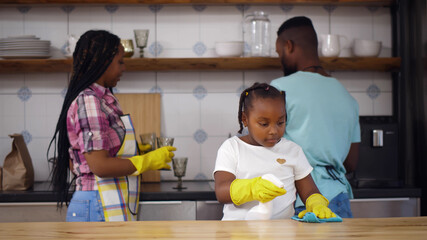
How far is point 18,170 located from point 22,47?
65 centimetres

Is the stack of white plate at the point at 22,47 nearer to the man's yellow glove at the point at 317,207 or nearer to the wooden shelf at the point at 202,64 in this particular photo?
the wooden shelf at the point at 202,64

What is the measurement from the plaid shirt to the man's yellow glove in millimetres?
750

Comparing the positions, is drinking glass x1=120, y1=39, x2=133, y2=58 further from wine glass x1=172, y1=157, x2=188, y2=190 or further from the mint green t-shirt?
the mint green t-shirt

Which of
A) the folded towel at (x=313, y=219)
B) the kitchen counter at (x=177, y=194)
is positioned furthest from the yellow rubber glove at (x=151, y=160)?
the folded towel at (x=313, y=219)

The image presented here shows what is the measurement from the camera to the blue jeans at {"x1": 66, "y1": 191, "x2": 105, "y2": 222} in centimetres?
169

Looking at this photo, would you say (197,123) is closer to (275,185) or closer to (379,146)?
(379,146)

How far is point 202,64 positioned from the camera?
255 cm

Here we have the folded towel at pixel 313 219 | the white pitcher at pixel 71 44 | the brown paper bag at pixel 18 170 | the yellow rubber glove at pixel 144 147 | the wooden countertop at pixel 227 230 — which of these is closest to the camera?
the wooden countertop at pixel 227 230

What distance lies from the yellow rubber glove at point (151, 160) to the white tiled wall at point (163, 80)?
0.77 m

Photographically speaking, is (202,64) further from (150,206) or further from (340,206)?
(340,206)

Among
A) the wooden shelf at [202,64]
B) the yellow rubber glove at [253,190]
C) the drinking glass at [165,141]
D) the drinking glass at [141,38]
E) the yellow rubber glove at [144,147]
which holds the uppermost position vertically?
the drinking glass at [141,38]

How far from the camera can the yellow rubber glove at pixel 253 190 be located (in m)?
1.15

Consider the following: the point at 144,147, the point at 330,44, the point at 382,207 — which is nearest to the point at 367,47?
the point at 330,44

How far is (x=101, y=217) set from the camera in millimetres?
1710
